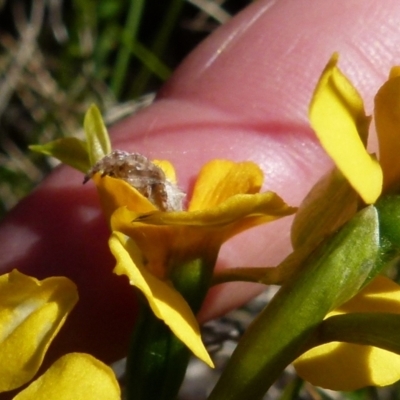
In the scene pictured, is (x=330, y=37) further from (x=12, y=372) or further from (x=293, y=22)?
(x=12, y=372)

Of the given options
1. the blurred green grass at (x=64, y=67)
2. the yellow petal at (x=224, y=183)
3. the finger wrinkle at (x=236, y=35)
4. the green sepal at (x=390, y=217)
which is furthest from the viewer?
the blurred green grass at (x=64, y=67)

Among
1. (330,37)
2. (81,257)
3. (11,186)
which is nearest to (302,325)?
(81,257)

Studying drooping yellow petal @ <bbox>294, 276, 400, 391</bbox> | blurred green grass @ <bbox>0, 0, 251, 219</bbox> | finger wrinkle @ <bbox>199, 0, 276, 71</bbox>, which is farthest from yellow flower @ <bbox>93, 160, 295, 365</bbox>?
blurred green grass @ <bbox>0, 0, 251, 219</bbox>

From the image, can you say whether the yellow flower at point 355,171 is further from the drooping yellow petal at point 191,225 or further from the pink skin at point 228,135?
the pink skin at point 228,135

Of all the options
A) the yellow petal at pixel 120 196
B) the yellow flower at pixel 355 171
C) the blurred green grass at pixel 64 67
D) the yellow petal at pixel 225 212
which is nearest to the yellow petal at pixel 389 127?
the yellow flower at pixel 355 171

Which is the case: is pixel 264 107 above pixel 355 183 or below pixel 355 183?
below

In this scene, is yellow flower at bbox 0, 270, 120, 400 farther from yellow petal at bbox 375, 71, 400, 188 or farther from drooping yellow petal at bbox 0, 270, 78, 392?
yellow petal at bbox 375, 71, 400, 188
